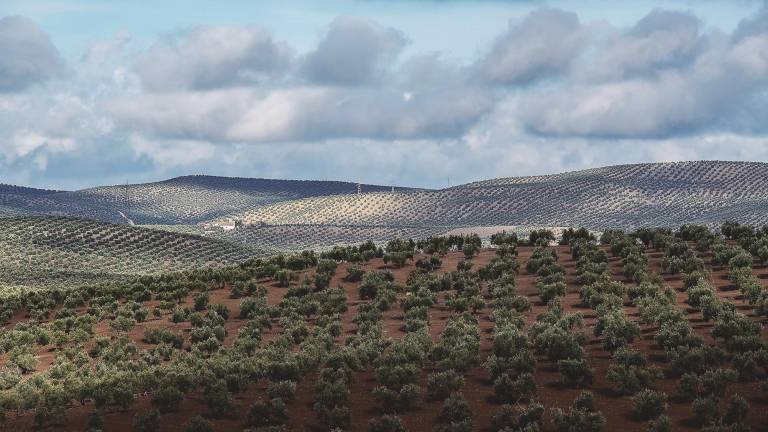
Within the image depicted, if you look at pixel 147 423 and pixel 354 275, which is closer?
pixel 147 423

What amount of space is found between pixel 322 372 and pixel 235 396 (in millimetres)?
3615

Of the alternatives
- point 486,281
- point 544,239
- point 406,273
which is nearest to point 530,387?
point 486,281

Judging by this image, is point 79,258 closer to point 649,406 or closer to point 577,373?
point 577,373

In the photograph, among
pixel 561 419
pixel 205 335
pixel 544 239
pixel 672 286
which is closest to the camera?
pixel 561 419

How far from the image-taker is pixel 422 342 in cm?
5812

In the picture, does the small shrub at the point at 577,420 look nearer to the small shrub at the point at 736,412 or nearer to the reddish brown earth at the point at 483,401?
the reddish brown earth at the point at 483,401

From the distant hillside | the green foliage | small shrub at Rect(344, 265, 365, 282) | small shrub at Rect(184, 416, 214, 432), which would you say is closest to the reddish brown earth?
the green foliage

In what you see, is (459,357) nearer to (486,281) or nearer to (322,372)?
(322,372)

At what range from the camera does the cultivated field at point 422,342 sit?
45.9m

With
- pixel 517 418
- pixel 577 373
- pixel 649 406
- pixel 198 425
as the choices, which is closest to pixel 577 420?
pixel 517 418

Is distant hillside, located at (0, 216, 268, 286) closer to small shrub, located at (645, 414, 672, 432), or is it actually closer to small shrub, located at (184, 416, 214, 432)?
small shrub, located at (184, 416, 214, 432)

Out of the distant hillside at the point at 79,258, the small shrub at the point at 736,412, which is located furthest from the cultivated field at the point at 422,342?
the distant hillside at the point at 79,258

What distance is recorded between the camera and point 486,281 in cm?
7775

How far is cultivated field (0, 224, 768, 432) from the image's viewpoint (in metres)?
45.9
